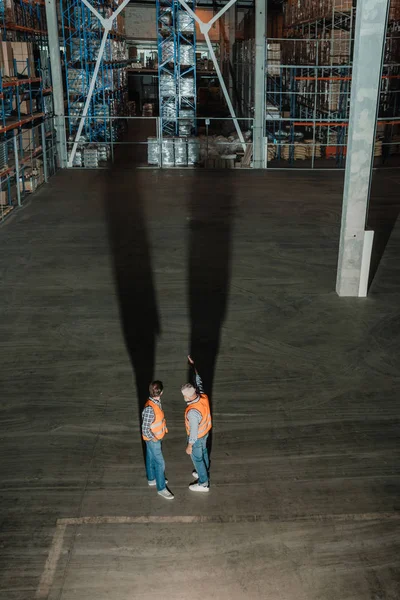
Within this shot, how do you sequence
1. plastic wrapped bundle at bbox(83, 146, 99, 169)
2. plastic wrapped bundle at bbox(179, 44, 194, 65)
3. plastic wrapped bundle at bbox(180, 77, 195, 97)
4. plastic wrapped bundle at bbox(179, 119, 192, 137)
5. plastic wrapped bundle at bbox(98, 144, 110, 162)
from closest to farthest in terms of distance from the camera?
plastic wrapped bundle at bbox(83, 146, 99, 169) → plastic wrapped bundle at bbox(98, 144, 110, 162) → plastic wrapped bundle at bbox(179, 119, 192, 137) → plastic wrapped bundle at bbox(180, 77, 195, 97) → plastic wrapped bundle at bbox(179, 44, 194, 65)

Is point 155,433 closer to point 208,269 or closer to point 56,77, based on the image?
point 208,269

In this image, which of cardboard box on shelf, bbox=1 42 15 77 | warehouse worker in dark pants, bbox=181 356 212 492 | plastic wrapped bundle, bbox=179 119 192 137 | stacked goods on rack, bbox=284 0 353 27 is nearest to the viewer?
warehouse worker in dark pants, bbox=181 356 212 492

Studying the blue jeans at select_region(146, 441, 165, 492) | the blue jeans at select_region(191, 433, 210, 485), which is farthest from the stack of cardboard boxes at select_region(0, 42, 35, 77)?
the blue jeans at select_region(191, 433, 210, 485)

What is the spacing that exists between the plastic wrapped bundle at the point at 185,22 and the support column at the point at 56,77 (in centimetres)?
546

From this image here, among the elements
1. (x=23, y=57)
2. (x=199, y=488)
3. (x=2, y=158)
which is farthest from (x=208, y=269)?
(x=23, y=57)

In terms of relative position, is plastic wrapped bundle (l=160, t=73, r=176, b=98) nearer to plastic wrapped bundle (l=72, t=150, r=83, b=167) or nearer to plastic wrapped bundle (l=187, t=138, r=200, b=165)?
plastic wrapped bundle (l=187, t=138, r=200, b=165)

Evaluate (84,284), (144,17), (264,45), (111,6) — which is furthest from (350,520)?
(144,17)

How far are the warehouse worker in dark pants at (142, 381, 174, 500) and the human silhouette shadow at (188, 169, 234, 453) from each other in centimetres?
99

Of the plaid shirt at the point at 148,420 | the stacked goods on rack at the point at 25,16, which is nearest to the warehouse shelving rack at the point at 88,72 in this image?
the stacked goods on rack at the point at 25,16

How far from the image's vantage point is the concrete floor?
5.18 m

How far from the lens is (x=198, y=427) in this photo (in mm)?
5715

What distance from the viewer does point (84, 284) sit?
38.1 feet

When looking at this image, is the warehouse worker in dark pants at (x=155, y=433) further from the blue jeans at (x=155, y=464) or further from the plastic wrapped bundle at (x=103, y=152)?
the plastic wrapped bundle at (x=103, y=152)

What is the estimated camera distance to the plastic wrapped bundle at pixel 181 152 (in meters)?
23.5
